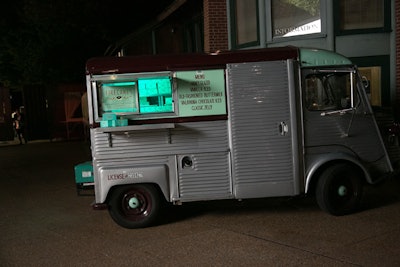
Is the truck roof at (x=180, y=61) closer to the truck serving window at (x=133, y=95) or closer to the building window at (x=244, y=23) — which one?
the truck serving window at (x=133, y=95)

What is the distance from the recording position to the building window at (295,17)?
10586 millimetres

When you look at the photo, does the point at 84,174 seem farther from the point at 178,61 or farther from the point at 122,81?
the point at 178,61

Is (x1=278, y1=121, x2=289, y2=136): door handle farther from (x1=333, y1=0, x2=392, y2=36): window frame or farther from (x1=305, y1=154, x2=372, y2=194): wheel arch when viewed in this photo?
(x1=333, y1=0, x2=392, y2=36): window frame

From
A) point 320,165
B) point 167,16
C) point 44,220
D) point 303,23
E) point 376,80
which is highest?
point 167,16

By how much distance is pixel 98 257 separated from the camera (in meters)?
5.73

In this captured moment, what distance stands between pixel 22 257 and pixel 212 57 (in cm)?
365

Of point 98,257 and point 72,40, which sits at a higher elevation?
point 72,40

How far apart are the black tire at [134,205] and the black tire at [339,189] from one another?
2.41 meters

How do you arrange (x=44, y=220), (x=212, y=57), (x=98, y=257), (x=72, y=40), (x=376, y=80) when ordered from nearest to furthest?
(x=98, y=257) → (x=212, y=57) → (x=44, y=220) → (x=376, y=80) → (x=72, y=40)

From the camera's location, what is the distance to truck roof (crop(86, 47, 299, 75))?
6609mm

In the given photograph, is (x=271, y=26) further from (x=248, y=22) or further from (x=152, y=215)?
(x=152, y=215)

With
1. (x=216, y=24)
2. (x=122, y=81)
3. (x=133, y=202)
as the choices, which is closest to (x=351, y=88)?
(x=122, y=81)

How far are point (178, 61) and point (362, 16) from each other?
5.50 m

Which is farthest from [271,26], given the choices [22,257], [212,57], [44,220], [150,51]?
[150,51]
